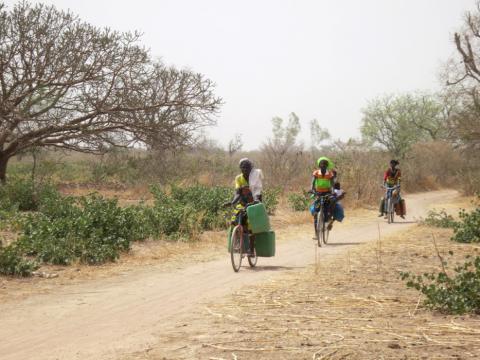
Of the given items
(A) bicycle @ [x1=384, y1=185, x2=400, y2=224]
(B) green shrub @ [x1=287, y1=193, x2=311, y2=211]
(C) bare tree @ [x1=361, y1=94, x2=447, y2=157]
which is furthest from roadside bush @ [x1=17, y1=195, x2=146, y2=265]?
(C) bare tree @ [x1=361, y1=94, x2=447, y2=157]

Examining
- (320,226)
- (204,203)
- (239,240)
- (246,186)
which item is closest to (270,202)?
(204,203)

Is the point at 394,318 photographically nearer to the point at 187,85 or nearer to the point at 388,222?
the point at 388,222

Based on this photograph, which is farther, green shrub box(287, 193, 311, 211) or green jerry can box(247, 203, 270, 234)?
green shrub box(287, 193, 311, 211)

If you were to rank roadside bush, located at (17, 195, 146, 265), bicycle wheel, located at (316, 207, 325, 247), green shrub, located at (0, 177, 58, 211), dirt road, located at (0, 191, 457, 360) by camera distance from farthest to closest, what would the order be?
1. green shrub, located at (0, 177, 58, 211)
2. bicycle wheel, located at (316, 207, 325, 247)
3. roadside bush, located at (17, 195, 146, 265)
4. dirt road, located at (0, 191, 457, 360)

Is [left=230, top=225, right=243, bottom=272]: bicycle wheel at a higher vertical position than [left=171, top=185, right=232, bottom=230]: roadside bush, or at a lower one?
lower

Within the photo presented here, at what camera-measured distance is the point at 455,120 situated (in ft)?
112

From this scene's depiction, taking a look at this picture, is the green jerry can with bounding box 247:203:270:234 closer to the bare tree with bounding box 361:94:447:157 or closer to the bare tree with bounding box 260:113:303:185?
the bare tree with bounding box 260:113:303:185

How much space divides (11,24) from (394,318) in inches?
644

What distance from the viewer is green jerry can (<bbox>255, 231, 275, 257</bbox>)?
400 inches

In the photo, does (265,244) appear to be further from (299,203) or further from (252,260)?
(299,203)

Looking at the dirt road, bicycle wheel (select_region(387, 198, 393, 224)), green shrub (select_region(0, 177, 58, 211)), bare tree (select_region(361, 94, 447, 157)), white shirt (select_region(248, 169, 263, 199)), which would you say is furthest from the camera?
bare tree (select_region(361, 94, 447, 157))

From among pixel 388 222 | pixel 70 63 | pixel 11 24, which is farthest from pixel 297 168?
pixel 11 24

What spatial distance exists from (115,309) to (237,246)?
307 centimetres

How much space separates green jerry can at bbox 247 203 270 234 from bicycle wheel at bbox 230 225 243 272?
22 cm
